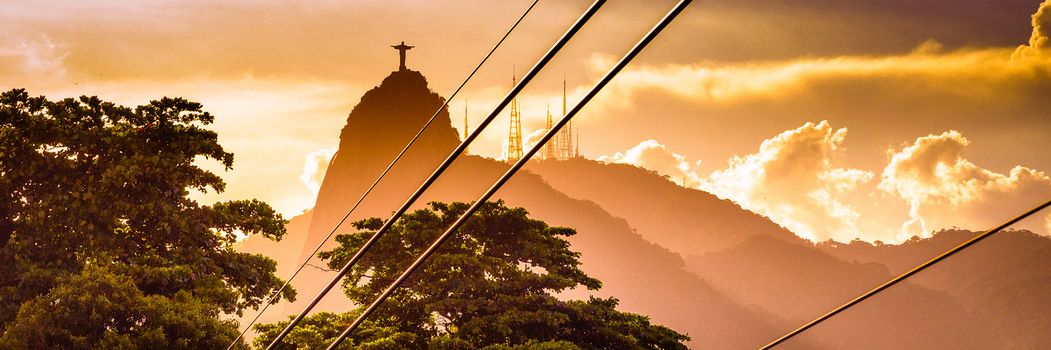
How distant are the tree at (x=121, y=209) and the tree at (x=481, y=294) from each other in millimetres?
2015

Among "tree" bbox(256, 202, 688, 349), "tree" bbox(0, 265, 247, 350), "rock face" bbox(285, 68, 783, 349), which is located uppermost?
"rock face" bbox(285, 68, 783, 349)

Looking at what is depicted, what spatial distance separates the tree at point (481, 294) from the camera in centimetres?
2512

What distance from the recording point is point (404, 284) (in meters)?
27.3

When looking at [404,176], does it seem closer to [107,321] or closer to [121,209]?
[121,209]

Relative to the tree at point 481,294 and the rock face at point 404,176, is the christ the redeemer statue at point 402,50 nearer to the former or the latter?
the rock face at point 404,176

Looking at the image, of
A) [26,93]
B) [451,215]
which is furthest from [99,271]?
[451,215]

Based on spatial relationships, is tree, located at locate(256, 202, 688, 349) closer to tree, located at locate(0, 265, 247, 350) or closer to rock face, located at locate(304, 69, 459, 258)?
tree, located at locate(0, 265, 247, 350)

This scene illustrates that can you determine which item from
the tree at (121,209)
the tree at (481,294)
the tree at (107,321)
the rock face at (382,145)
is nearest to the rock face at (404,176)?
the rock face at (382,145)

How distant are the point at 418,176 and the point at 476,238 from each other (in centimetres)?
16857

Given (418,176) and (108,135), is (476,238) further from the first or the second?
(418,176)

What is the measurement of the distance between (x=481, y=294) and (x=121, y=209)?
8729 millimetres

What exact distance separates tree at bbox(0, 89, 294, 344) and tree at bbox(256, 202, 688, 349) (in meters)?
2.02

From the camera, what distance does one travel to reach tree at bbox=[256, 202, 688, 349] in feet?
82.4

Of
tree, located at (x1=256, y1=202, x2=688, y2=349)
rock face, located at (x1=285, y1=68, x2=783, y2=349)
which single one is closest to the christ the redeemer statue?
rock face, located at (x1=285, y1=68, x2=783, y2=349)
